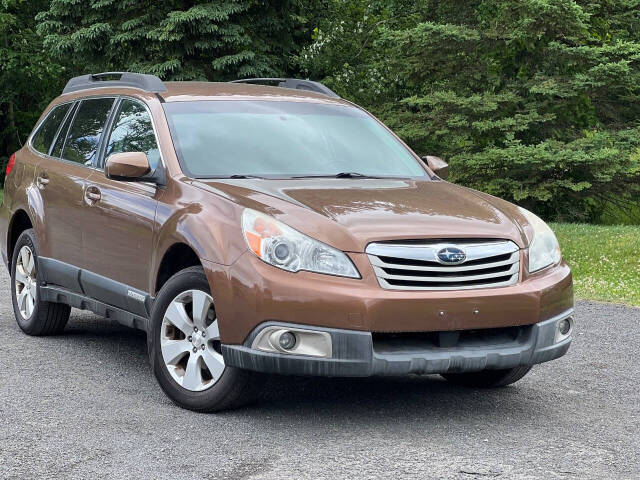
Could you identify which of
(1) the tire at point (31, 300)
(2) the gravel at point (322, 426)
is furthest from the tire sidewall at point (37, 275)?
(2) the gravel at point (322, 426)

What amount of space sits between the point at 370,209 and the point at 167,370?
140cm

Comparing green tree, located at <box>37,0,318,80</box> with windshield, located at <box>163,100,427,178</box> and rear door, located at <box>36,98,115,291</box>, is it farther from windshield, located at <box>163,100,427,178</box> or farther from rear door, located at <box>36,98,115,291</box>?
windshield, located at <box>163,100,427,178</box>

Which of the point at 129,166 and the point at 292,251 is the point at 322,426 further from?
the point at 129,166

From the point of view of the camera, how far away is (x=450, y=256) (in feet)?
17.4

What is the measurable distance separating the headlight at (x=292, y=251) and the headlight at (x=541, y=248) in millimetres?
1065

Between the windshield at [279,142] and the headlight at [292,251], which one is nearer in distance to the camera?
the headlight at [292,251]

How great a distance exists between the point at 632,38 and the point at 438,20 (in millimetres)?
3643

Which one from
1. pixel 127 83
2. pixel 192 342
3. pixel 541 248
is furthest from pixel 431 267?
pixel 127 83

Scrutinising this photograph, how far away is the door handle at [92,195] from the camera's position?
22.4 feet

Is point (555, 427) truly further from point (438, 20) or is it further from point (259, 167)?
point (438, 20)

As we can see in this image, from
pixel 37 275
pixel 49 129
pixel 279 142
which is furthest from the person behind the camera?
pixel 49 129

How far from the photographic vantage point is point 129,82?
24.1ft

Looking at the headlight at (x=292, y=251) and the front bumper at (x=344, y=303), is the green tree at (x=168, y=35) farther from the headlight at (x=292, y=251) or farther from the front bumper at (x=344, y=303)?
the front bumper at (x=344, y=303)

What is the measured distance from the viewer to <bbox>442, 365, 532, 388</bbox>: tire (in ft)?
20.7
